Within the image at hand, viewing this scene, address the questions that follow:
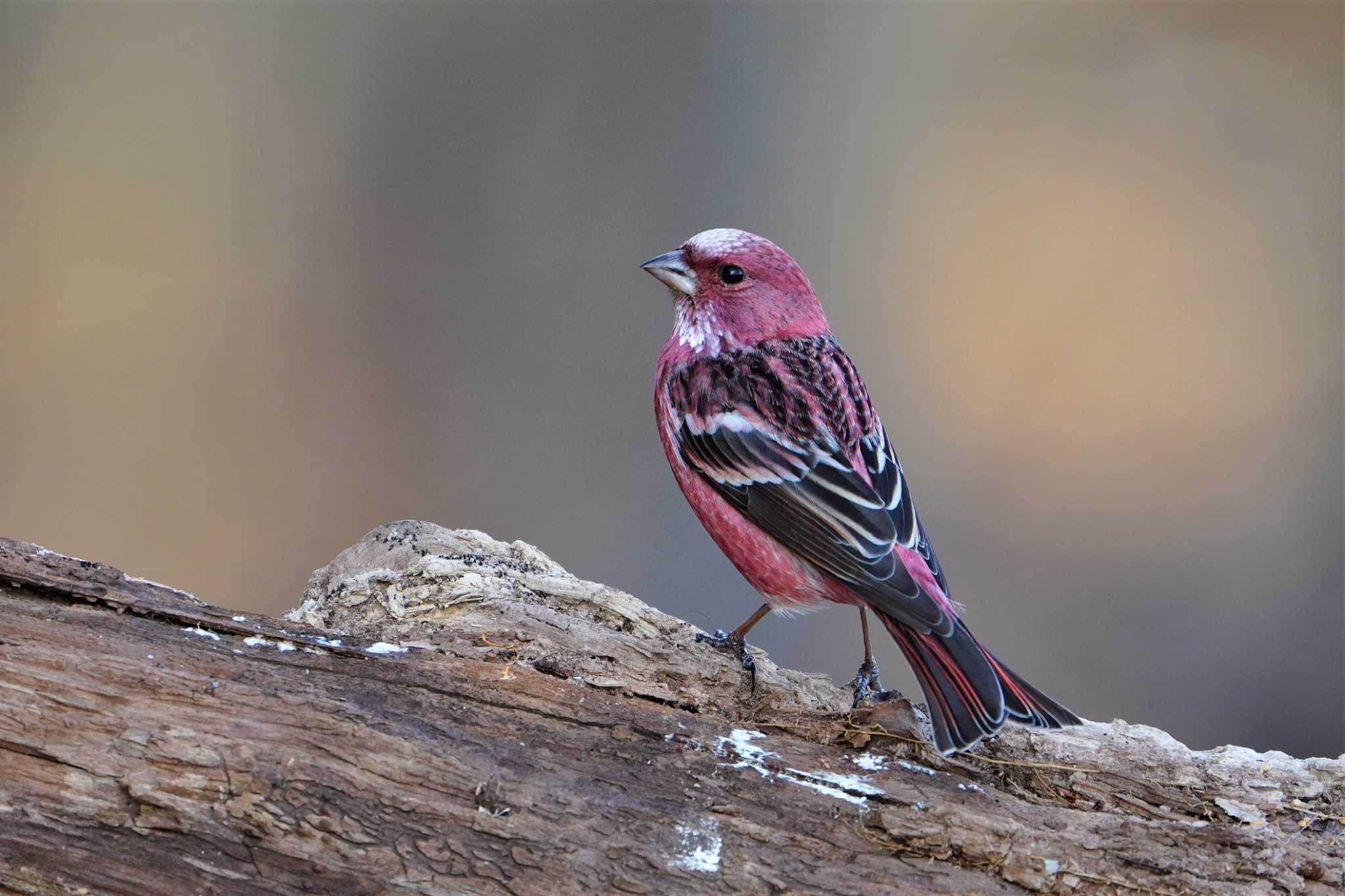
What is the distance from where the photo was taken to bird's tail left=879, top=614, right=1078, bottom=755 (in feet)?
8.80

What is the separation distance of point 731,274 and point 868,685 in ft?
4.84

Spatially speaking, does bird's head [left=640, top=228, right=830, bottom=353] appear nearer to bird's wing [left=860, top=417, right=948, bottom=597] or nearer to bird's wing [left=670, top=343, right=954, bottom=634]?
bird's wing [left=670, top=343, right=954, bottom=634]

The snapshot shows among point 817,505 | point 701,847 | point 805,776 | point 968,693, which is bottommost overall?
point 701,847

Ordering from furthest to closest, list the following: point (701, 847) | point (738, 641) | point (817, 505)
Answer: point (738, 641) → point (817, 505) → point (701, 847)

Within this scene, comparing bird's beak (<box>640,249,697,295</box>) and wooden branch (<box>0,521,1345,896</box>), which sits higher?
bird's beak (<box>640,249,697,295</box>)

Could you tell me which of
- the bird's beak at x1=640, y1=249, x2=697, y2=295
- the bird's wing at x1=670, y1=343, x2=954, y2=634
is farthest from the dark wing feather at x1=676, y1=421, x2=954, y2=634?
the bird's beak at x1=640, y1=249, x2=697, y2=295

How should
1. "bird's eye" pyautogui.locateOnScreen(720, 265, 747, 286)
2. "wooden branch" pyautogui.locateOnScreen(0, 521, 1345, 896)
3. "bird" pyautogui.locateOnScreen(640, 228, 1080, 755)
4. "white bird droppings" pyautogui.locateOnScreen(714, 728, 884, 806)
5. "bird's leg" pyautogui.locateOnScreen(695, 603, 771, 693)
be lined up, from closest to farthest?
"wooden branch" pyautogui.locateOnScreen(0, 521, 1345, 896) < "white bird droppings" pyautogui.locateOnScreen(714, 728, 884, 806) < "bird" pyautogui.locateOnScreen(640, 228, 1080, 755) < "bird's leg" pyautogui.locateOnScreen(695, 603, 771, 693) < "bird's eye" pyautogui.locateOnScreen(720, 265, 747, 286)

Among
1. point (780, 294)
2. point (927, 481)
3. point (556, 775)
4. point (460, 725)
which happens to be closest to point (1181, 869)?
point (556, 775)

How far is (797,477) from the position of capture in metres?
3.35

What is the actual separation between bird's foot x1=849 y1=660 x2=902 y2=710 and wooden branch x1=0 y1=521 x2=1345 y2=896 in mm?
500

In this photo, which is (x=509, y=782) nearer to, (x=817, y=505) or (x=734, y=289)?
(x=817, y=505)

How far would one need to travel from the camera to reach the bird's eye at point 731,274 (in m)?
3.83

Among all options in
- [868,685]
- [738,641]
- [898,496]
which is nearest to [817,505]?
[898,496]

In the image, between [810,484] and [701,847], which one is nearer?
[701,847]
